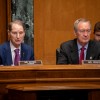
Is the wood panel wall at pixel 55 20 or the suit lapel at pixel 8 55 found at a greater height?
the wood panel wall at pixel 55 20

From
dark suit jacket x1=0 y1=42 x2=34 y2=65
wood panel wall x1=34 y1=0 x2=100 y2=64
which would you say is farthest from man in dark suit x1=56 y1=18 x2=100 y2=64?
wood panel wall x1=34 y1=0 x2=100 y2=64

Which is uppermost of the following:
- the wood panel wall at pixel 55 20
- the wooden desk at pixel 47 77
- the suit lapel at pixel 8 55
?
the wood panel wall at pixel 55 20

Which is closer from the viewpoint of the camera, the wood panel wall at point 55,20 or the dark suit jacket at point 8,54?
the dark suit jacket at point 8,54

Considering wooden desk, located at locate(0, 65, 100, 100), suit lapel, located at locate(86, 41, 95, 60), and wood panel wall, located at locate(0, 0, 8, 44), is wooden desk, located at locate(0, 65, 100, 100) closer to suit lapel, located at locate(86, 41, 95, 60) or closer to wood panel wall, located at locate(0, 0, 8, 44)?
suit lapel, located at locate(86, 41, 95, 60)

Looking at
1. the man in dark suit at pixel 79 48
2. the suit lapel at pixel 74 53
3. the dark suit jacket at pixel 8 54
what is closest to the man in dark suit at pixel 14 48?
the dark suit jacket at pixel 8 54

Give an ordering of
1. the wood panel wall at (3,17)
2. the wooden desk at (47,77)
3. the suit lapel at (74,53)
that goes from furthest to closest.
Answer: the wood panel wall at (3,17) < the suit lapel at (74,53) < the wooden desk at (47,77)

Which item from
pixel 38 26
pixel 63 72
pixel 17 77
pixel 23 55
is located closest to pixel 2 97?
pixel 17 77

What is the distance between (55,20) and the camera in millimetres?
5324

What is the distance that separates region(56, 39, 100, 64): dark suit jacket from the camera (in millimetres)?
3398

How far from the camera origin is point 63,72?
8.63ft

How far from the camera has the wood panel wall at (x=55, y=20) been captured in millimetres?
5281

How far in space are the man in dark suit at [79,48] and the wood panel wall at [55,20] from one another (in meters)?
1.65

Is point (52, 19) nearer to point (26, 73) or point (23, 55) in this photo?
point (23, 55)

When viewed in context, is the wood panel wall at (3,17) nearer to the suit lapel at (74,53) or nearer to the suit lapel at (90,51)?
the suit lapel at (74,53)
